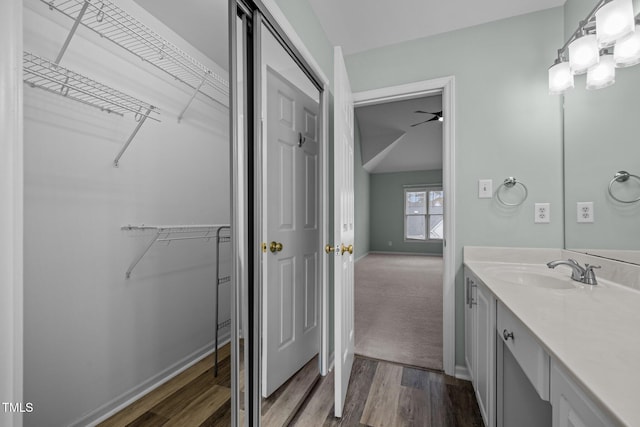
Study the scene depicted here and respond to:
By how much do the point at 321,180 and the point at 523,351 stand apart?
1384 mm

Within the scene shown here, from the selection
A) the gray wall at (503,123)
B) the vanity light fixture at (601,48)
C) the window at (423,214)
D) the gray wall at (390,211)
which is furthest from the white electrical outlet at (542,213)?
the gray wall at (390,211)

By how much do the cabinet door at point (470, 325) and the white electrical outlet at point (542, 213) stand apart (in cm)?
60

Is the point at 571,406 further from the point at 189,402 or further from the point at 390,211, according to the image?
the point at 390,211

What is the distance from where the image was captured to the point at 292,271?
168 centimetres

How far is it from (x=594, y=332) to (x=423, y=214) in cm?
801

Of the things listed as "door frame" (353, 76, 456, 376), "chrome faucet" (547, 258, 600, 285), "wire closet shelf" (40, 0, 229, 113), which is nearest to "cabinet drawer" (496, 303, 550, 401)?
"chrome faucet" (547, 258, 600, 285)

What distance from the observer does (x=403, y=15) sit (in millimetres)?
1865

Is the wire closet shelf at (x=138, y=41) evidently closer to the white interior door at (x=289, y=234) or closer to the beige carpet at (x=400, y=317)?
the white interior door at (x=289, y=234)

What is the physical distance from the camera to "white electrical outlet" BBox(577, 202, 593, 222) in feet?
5.10

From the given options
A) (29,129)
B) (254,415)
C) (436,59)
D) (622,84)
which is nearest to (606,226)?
(622,84)

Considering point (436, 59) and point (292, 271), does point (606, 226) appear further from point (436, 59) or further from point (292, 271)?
point (292, 271)

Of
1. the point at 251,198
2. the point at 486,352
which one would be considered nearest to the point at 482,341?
the point at 486,352

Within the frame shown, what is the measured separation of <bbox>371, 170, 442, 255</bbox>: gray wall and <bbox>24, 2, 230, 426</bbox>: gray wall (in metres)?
7.94

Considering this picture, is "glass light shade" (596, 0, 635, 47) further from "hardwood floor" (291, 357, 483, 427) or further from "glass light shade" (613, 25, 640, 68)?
"hardwood floor" (291, 357, 483, 427)
